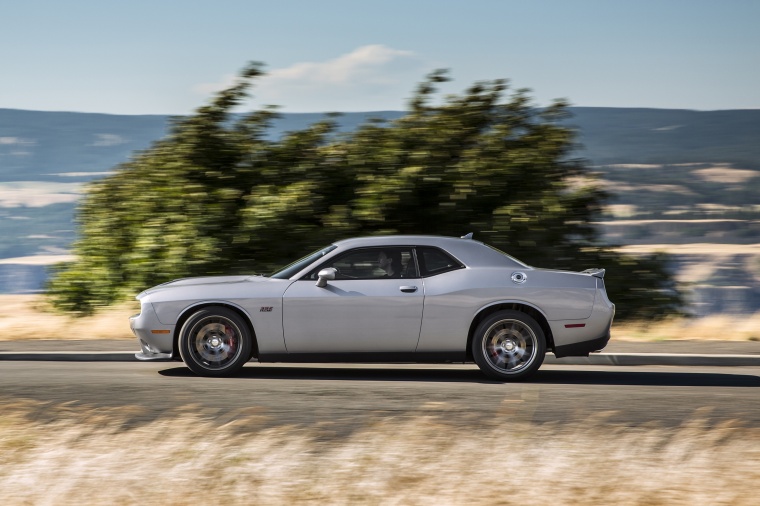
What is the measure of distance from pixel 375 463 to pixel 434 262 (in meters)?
4.51

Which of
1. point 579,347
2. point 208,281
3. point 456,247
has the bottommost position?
point 579,347

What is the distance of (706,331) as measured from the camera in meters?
15.9

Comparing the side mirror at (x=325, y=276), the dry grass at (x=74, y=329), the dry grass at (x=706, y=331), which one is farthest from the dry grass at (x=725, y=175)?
the side mirror at (x=325, y=276)

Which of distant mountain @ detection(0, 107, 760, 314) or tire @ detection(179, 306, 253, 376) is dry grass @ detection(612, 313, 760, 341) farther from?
distant mountain @ detection(0, 107, 760, 314)

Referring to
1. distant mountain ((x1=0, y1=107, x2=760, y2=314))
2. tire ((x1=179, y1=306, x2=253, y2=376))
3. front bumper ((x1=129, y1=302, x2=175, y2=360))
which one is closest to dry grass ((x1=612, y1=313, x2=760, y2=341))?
tire ((x1=179, y1=306, x2=253, y2=376))

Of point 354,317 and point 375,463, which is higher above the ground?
point 354,317

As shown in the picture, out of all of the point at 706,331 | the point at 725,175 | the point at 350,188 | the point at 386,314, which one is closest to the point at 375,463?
the point at 386,314

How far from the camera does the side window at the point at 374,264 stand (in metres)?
10.5

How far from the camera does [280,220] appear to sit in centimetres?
1862

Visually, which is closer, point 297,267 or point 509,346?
point 509,346

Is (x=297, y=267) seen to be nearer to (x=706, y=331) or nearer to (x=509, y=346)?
A: (x=509, y=346)

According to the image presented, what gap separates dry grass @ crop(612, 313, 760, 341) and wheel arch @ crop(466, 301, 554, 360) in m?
4.38

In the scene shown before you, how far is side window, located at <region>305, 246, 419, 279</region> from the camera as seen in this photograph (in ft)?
34.6

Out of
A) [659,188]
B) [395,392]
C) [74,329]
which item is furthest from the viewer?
[659,188]
